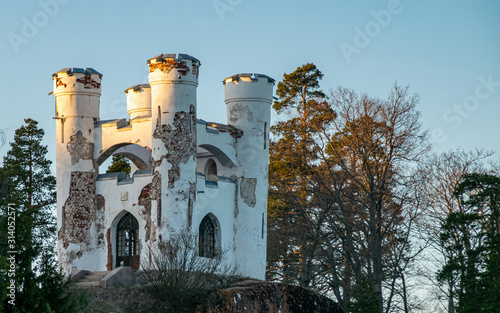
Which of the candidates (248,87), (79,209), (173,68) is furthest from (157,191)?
(248,87)

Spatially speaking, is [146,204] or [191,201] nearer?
[191,201]

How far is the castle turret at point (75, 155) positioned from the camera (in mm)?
29266

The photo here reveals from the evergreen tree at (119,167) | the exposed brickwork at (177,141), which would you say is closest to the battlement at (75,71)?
the exposed brickwork at (177,141)

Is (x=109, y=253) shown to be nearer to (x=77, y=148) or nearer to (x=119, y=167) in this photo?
(x=77, y=148)

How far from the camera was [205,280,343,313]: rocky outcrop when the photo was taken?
1977 centimetres

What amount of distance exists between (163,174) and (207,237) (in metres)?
3.04

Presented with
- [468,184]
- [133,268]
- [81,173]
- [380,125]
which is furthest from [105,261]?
[468,184]

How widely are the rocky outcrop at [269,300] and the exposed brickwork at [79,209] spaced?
9.88 meters

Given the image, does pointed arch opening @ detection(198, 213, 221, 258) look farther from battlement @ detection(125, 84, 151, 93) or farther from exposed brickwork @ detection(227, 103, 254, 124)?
battlement @ detection(125, 84, 151, 93)

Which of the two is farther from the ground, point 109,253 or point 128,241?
point 128,241

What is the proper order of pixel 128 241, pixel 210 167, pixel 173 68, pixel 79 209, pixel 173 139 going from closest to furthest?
pixel 173 139, pixel 173 68, pixel 128 241, pixel 79 209, pixel 210 167

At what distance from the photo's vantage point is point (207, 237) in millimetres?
29016

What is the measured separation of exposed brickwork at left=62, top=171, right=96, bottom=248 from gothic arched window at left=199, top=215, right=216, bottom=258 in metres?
3.92

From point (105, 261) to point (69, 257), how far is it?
4.20 ft
